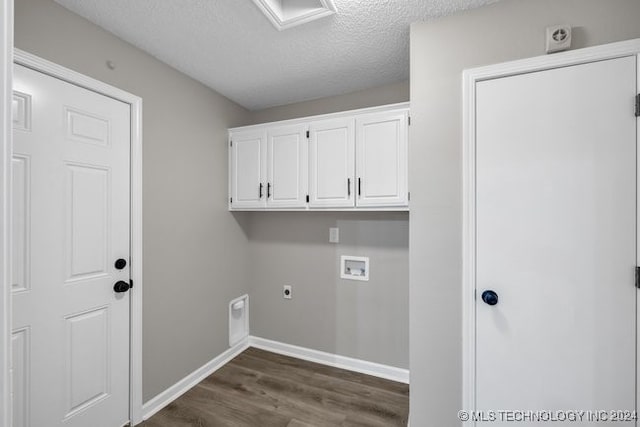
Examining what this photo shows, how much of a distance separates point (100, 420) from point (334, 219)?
2.09 meters

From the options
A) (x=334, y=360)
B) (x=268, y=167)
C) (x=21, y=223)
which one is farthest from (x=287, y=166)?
(x=334, y=360)

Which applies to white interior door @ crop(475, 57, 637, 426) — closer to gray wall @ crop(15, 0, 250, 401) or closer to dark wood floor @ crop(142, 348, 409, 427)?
dark wood floor @ crop(142, 348, 409, 427)

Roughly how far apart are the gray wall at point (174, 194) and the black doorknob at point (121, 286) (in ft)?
0.48

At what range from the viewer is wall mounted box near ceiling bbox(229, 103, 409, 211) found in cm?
204

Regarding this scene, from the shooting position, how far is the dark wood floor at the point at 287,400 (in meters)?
1.90

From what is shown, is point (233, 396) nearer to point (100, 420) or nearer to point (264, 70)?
point (100, 420)

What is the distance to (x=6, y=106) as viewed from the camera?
565 mm

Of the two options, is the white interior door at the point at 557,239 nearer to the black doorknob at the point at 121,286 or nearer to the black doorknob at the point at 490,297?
the black doorknob at the point at 490,297

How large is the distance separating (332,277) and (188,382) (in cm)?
144

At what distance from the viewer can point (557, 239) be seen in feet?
4.48

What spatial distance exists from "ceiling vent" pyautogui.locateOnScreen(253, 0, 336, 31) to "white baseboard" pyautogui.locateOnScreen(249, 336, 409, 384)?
103 inches

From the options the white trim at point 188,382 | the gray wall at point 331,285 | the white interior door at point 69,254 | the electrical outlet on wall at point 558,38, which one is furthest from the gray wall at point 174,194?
the electrical outlet on wall at point 558,38

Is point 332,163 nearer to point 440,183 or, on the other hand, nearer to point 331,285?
point 440,183

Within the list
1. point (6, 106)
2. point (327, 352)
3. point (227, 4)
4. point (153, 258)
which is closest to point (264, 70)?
point (227, 4)
